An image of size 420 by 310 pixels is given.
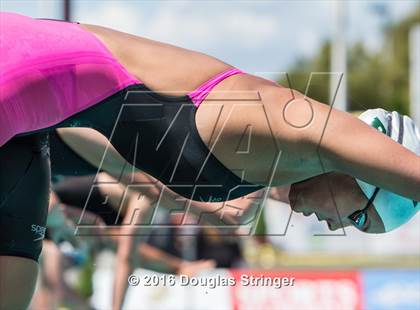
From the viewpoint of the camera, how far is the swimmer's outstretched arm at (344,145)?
2.04 m

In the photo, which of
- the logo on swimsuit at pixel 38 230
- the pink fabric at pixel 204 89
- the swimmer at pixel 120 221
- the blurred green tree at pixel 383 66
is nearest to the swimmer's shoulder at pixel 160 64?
the pink fabric at pixel 204 89

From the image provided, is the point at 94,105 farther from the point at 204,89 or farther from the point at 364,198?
the point at 364,198

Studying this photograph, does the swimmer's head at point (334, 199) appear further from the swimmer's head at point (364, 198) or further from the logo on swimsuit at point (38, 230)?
the logo on swimsuit at point (38, 230)

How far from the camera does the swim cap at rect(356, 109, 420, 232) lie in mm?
2379

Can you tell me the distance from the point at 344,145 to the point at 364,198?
1.43 feet

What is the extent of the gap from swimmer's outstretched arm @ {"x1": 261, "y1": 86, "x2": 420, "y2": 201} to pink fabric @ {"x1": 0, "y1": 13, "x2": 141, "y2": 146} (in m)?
0.39

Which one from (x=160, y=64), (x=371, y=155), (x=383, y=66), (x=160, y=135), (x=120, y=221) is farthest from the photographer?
(x=383, y=66)

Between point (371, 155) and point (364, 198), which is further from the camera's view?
point (364, 198)

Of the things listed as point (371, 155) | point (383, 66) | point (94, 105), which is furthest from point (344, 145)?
point (383, 66)

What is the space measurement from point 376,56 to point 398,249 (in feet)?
90.7

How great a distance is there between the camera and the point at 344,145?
206 centimetres

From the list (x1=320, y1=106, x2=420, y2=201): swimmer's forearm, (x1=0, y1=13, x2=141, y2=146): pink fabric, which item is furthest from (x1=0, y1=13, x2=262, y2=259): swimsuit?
(x1=320, y1=106, x2=420, y2=201): swimmer's forearm

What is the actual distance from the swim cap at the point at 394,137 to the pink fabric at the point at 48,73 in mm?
692

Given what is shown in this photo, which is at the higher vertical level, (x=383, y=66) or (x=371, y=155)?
(x=371, y=155)
